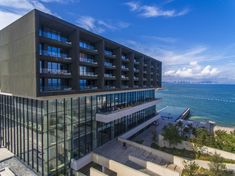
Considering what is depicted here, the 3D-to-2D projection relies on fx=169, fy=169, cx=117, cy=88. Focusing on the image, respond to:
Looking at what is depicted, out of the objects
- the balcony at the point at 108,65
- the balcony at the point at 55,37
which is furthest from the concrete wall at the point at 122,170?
the balcony at the point at 55,37

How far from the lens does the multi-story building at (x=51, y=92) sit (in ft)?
64.3

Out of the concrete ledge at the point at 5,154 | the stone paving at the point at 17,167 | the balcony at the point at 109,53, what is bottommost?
the stone paving at the point at 17,167

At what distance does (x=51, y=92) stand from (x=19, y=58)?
6.27 meters

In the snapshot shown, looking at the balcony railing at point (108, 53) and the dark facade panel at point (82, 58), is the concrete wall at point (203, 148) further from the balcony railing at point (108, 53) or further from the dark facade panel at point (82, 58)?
the balcony railing at point (108, 53)

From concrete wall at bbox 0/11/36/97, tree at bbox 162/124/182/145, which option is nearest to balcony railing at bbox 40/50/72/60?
concrete wall at bbox 0/11/36/97

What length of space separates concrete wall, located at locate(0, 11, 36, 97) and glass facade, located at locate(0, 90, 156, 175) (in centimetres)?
229

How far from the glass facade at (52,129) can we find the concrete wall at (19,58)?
7.51 feet

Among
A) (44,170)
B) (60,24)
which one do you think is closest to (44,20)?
(60,24)

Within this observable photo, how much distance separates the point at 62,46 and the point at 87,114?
10.6 m

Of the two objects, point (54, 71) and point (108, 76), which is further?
point (108, 76)

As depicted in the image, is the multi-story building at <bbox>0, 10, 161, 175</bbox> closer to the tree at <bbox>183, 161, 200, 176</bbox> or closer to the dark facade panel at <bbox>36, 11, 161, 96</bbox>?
the dark facade panel at <bbox>36, 11, 161, 96</bbox>

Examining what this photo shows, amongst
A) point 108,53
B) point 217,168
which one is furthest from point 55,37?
point 217,168

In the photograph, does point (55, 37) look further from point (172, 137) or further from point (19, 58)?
point (172, 137)

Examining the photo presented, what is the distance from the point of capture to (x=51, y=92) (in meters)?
19.9
